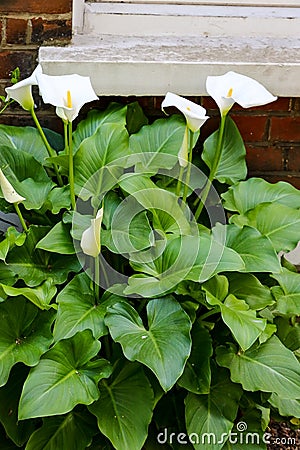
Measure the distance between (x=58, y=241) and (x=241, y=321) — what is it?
420 millimetres

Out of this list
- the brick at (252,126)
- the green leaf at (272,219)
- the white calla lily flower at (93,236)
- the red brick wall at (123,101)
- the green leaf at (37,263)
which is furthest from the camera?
the brick at (252,126)

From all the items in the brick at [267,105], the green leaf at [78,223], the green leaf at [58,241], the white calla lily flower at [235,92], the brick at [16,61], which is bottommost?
the green leaf at [58,241]

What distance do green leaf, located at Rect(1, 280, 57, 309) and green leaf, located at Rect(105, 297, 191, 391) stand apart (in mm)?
131

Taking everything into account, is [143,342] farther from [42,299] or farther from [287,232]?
[287,232]

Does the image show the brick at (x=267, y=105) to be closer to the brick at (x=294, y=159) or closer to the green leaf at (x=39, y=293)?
the brick at (x=294, y=159)

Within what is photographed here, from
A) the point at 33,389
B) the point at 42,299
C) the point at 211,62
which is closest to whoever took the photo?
the point at 33,389

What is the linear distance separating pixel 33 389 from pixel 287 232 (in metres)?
0.66

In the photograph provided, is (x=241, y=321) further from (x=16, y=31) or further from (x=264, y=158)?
(x=16, y=31)

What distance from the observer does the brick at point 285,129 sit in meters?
1.68

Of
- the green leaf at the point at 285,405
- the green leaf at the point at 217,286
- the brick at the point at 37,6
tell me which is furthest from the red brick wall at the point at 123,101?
the green leaf at the point at 285,405

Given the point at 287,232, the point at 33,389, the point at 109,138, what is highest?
the point at 109,138

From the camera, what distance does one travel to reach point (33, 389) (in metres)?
1.17

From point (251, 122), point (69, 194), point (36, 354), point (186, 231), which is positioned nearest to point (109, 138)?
point (69, 194)

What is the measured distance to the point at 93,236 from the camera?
1.17 meters
